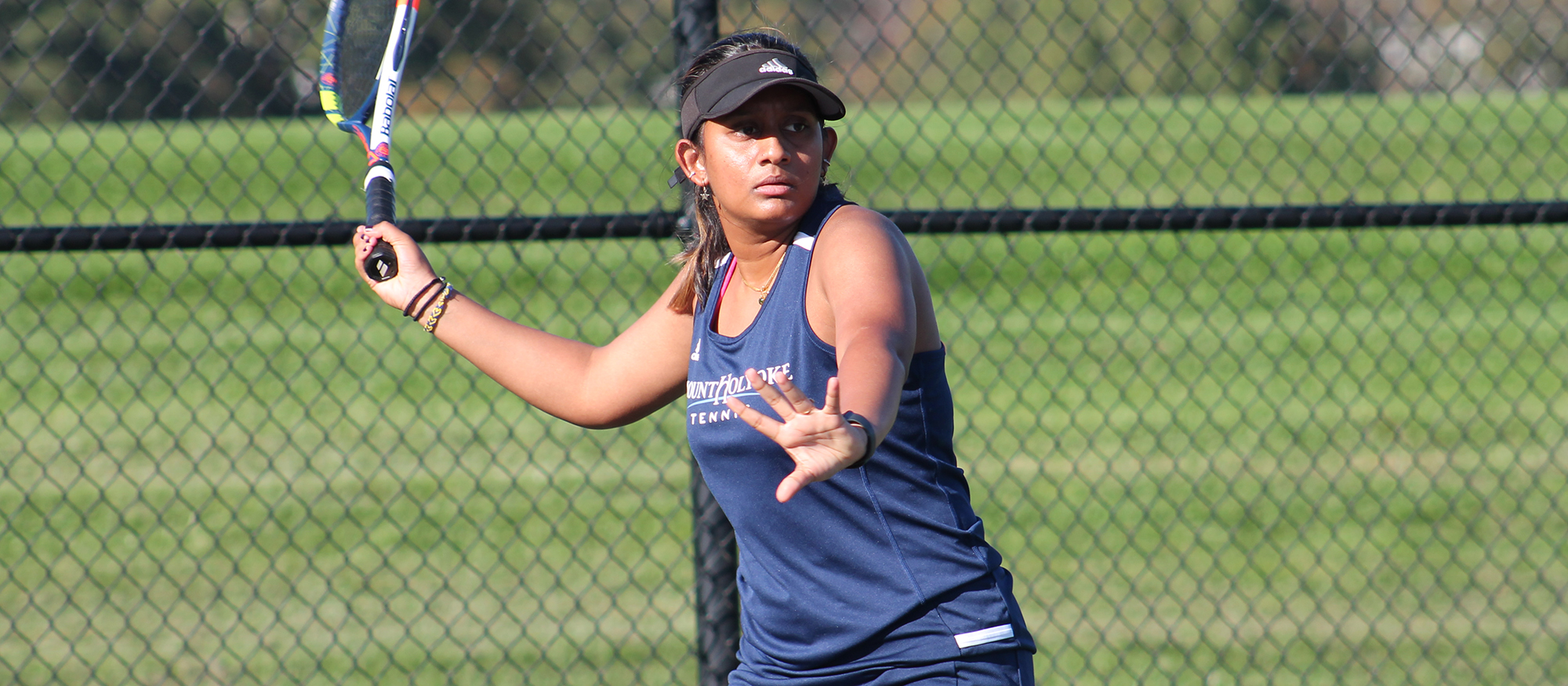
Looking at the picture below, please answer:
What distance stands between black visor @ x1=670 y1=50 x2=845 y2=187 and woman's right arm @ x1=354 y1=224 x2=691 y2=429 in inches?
16.4

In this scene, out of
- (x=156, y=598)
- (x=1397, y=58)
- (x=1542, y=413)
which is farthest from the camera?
(x=1397, y=58)

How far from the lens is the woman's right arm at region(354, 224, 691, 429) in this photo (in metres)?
2.19

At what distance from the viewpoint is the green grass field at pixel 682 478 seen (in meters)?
4.65

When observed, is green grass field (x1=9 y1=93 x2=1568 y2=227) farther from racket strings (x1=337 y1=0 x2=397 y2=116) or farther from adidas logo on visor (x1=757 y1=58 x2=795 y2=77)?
adidas logo on visor (x1=757 y1=58 x2=795 y2=77)

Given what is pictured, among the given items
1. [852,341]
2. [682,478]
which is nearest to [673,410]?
[682,478]

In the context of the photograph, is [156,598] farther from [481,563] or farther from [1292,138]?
[1292,138]

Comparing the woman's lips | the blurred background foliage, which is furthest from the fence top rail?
the blurred background foliage

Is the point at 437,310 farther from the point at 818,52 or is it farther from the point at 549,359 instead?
the point at 818,52

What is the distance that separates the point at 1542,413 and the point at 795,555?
7.12 metres

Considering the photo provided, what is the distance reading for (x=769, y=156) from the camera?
184cm

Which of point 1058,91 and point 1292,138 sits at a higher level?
point 1292,138

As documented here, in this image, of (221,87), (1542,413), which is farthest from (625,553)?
(221,87)

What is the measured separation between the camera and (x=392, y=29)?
2600mm

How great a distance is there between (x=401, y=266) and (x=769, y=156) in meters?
0.79
